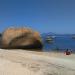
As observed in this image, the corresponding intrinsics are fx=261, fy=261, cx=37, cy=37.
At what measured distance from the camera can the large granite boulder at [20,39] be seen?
40.3m

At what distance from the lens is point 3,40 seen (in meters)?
41.2

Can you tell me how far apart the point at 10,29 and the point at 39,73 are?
30.0m

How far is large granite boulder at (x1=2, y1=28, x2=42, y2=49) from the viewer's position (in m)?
40.3

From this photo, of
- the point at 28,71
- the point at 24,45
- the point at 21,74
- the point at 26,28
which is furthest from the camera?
the point at 26,28

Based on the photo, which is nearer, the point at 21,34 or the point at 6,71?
the point at 6,71

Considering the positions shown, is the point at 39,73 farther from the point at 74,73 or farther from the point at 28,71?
the point at 74,73

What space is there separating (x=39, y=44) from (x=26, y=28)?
355cm

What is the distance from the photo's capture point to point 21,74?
12820mm

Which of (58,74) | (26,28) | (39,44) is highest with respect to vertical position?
(26,28)

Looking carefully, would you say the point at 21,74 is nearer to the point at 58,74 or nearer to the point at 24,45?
the point at 58,74

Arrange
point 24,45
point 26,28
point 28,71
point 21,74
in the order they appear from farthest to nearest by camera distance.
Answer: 1. point 26,28
2. point 24,45
3. point 28,71
4. point 21,74

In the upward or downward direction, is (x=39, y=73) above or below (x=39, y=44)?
below

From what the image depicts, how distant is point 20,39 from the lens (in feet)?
134

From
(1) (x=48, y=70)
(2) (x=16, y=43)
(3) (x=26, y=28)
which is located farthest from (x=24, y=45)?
(1) (x=48, y=70)
